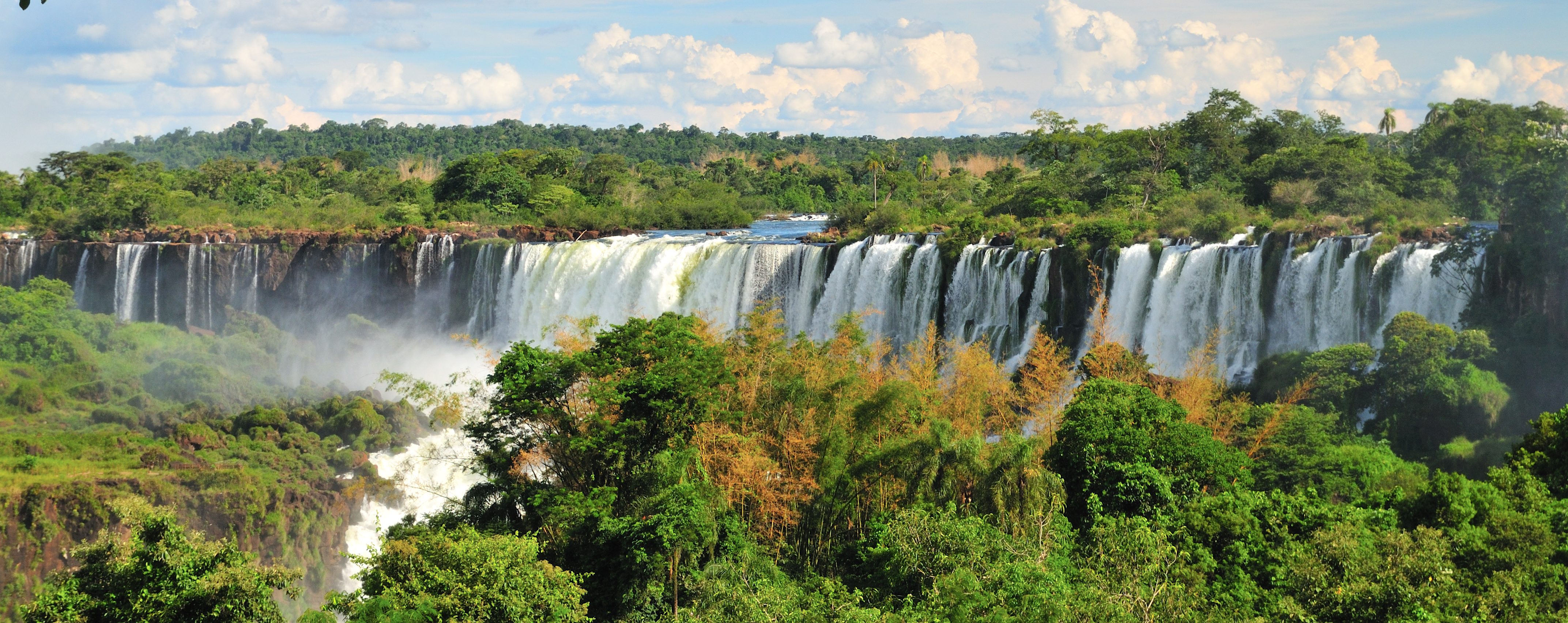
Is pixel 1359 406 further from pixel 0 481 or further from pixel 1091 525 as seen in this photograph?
pixel 0 481

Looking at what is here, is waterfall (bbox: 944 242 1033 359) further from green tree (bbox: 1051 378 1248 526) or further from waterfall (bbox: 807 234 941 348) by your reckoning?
green tree (bbox: 1051 378 1248 526)

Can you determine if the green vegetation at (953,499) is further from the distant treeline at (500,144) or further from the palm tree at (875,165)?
the distant treeline at (500,144)

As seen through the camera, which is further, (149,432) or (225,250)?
(225,250)

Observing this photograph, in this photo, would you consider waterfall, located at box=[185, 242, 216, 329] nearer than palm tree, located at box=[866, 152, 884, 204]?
Yes

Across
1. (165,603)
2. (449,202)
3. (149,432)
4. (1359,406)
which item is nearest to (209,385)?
(149,432)

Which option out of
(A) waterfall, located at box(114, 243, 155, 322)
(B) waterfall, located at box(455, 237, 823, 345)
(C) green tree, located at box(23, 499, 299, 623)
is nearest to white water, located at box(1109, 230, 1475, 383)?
(B) waterfall, located at box(455, 237, 823, 345)
